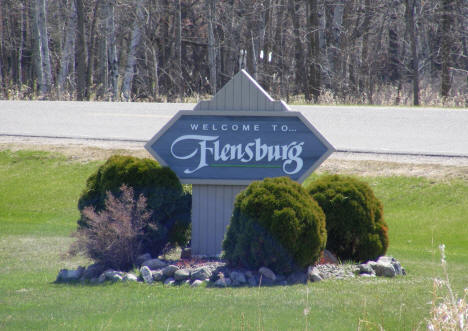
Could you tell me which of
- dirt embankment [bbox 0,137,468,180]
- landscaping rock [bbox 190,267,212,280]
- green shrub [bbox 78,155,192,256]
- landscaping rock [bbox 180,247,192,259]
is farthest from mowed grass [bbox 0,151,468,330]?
landscaping rock [bbox 180,247,192,259]

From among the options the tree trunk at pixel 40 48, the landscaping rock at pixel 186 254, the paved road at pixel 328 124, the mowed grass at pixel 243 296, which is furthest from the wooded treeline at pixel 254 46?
the landscaping rock at pixel 186 254

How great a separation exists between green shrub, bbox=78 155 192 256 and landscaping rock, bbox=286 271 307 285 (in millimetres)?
2009

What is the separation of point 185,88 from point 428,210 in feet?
85.0

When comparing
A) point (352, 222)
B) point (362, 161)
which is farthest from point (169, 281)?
point (362, 161)

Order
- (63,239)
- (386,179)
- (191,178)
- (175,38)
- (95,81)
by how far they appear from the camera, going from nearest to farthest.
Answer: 1. (191,178)
2. (63,239)
3. (386,179)
4. (175,38)
5. (95,81)

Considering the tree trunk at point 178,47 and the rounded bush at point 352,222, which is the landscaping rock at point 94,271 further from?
the tree trunk at point 178,47

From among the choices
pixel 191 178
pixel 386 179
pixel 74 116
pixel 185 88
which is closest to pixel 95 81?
pixel 185 88

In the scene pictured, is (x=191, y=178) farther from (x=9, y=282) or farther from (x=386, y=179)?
(x=386, y=179)

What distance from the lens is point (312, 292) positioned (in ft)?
21.5

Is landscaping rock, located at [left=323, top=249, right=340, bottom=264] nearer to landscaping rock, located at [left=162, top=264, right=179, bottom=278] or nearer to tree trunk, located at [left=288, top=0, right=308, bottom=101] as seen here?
landscaping rock, located at [left=162, top=264, right=179, bottom=278]

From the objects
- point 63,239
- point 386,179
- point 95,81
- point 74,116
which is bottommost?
point 63,239

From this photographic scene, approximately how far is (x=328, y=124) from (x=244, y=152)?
785cm

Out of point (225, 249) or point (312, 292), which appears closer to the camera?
point (312, 292)

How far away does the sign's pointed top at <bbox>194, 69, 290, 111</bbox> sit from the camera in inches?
347
